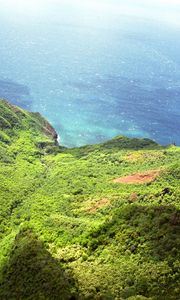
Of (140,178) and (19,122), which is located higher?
(19,122)

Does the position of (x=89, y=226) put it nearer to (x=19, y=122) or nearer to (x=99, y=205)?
(x=99, y=205)

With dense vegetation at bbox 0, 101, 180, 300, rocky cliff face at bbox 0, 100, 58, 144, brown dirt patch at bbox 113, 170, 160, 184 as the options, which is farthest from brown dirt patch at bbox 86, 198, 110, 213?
rocky cliff face at bbox 0, 100, 58, 144

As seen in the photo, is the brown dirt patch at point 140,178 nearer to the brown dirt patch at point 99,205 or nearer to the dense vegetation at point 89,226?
the dense vegetation at point 89,226

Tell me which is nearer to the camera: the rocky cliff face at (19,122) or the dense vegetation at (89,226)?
the dense vegetation at (89,226)

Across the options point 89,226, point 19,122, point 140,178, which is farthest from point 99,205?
point 19,122

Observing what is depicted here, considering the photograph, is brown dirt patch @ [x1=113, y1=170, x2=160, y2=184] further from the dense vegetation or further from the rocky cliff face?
the rocky cliff face

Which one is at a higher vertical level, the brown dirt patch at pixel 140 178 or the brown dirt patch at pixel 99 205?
the brown dirt patch at pixel 140 178

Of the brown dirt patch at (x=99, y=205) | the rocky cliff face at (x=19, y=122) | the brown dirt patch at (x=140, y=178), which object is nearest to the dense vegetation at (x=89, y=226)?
the brown dirt patch at (x=99, y=205)

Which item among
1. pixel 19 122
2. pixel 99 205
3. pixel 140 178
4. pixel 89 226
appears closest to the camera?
pixel 89 226

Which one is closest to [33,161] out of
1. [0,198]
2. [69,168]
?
[69,168]
